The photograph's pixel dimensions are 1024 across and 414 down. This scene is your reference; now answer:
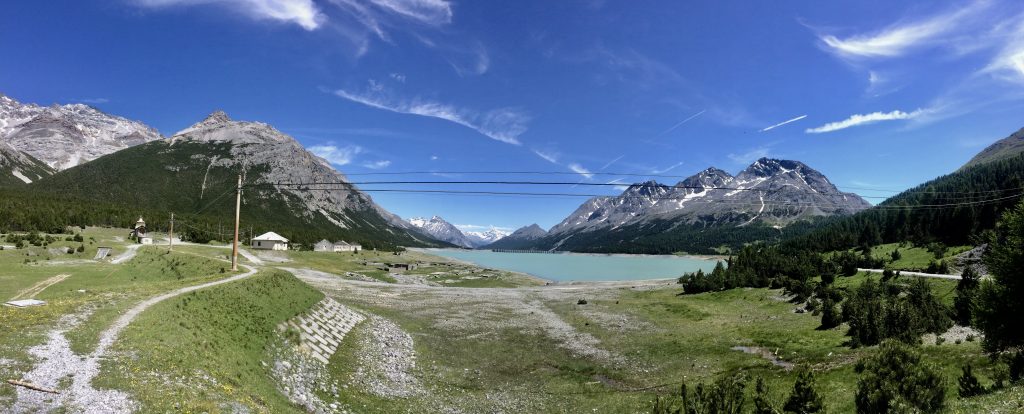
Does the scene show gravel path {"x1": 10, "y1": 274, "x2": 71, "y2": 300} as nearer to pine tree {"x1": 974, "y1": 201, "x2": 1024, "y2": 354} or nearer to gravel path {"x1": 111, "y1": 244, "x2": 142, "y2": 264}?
gravel path {"x1": 111, "y1": 244, "x2": 142, "y2": 264}

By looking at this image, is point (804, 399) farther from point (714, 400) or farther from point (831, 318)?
point (831, 318)

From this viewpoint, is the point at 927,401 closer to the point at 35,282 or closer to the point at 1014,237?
the point at 1014,237

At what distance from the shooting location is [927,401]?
15930 millimetres

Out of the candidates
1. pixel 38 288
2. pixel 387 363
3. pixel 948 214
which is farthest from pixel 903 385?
pixel 948 214

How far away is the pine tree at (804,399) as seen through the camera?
18.3 meters

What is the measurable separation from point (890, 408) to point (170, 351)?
85.5 ft

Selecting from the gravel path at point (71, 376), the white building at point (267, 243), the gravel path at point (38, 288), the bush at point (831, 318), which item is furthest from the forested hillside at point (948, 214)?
the white building at point (267, 243)

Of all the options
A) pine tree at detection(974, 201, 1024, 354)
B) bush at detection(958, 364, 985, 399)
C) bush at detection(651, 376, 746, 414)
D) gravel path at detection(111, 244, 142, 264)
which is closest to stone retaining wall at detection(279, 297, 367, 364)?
bush at detection(651, 376, 746, 414)

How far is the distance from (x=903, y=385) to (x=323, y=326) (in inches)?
1321

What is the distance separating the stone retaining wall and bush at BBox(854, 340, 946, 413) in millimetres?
26824

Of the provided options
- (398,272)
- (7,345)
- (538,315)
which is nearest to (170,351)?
(7,345)

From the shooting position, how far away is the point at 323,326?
34.5 metres

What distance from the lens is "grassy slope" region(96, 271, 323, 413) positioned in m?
14.7

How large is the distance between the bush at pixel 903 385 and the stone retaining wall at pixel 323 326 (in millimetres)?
26824
